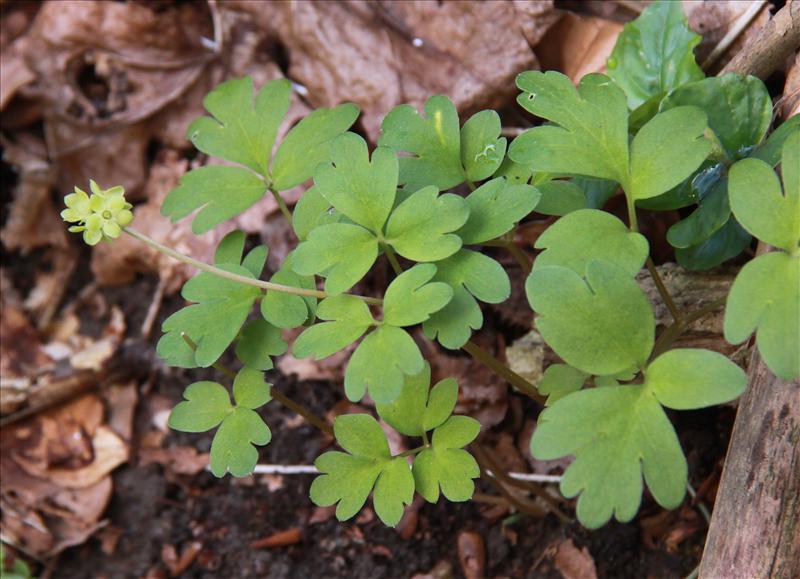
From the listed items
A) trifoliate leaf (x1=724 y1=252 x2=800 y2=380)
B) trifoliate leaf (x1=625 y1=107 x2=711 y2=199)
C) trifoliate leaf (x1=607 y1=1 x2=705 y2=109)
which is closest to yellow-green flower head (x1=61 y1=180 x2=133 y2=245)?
trifoliate leaf (x1=625 y1=107 x2=711 y2=199)

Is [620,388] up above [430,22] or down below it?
above

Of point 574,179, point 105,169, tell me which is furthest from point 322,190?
point 105,169

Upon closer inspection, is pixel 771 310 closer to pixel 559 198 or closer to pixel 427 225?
pixel 559 198

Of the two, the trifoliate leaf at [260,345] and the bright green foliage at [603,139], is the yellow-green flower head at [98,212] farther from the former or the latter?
the bright green foliage at [603,139]

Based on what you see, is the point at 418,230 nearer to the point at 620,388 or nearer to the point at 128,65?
the point at 620,388

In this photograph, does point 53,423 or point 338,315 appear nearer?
point 338,315

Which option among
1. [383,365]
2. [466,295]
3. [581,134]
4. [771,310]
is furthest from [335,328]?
[771,310]

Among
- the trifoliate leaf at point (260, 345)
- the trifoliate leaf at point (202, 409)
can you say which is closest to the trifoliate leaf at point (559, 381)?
the trifoliate leaf at point (260, 345)

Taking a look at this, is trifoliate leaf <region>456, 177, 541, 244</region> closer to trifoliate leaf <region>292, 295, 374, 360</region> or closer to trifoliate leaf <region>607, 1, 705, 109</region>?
trifoliate leaf <region>292, 295, 374, 360</region>
